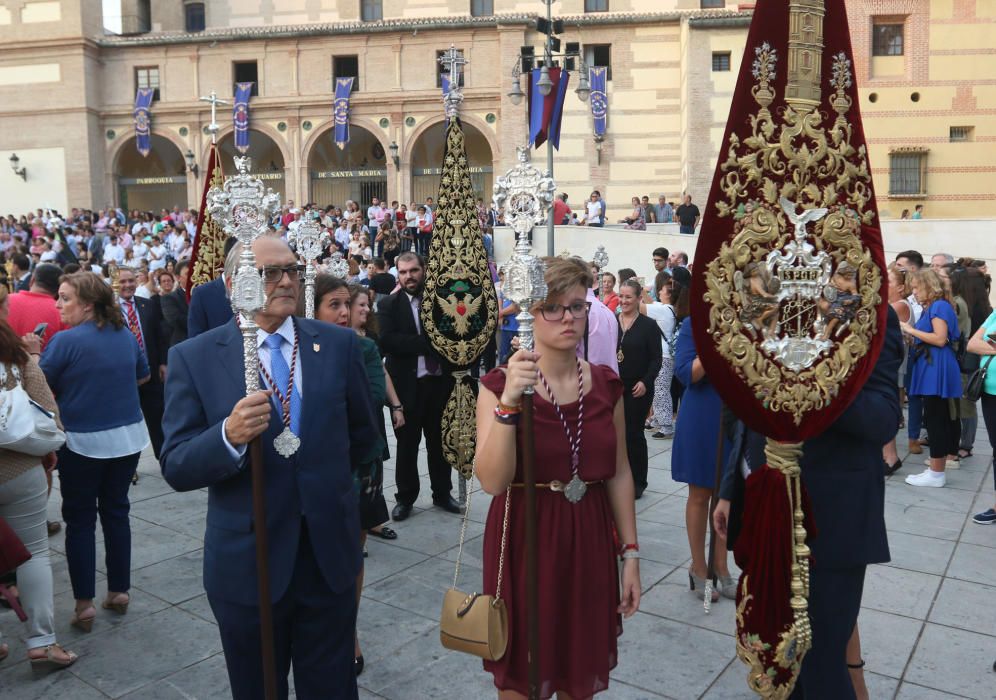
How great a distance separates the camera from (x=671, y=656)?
425 cm

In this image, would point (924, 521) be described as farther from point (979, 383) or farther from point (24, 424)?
point (24, 424)

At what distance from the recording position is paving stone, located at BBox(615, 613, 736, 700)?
13.0ft

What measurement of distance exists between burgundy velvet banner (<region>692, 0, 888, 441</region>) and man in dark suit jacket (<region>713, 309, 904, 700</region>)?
17 cm

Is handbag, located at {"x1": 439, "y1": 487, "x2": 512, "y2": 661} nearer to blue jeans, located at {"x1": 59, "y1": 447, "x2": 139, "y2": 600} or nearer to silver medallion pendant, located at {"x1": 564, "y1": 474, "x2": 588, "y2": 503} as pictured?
silver medallion pendant, located at {"x1": 564, "y1": 474, "x2": 588, "y2": 503}

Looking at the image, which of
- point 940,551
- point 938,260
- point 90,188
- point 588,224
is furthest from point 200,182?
point 940,551

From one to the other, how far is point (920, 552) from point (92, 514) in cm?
558

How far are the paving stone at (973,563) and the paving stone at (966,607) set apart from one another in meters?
0.13

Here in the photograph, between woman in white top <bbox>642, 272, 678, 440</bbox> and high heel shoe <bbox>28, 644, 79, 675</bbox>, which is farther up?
woman in white top <bbox>642, 272, 678, 440</bbox>

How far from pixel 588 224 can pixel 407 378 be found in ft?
60.5

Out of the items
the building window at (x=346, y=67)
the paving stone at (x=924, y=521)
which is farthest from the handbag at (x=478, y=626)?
the building window at (x=346, y=67)

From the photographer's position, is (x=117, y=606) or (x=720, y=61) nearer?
(x=117, y=606)

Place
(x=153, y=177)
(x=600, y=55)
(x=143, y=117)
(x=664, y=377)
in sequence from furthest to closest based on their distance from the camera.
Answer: (x=153, y=177) < (x=143, y=117) < (x=600, y=55) < (x=664, y=377)

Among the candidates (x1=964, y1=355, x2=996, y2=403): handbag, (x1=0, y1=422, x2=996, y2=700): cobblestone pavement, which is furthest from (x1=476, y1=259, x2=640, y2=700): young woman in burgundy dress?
(x1=964, y1=355, x2=996, y2=403): handbag

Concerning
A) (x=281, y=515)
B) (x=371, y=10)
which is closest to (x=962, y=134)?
(x=371, y=10)
